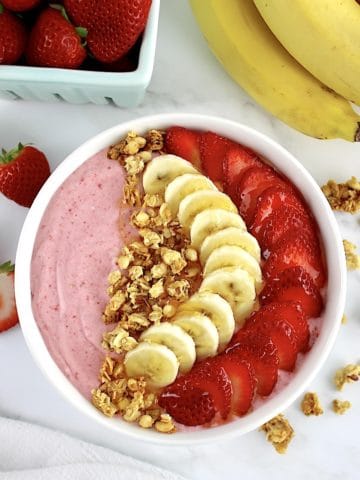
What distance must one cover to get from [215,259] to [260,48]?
0.41 meters

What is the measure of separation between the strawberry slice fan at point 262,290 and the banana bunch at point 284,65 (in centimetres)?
12

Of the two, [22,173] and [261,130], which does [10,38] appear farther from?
[261,130]

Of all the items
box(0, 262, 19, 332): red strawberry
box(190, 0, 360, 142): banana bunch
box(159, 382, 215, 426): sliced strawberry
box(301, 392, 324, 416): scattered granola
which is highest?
box(190, 0, 360, 142): banana bunch

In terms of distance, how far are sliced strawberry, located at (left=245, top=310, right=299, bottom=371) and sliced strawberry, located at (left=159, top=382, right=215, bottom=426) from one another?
0.48 ft

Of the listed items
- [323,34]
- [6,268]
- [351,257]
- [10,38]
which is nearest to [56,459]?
[6,268]

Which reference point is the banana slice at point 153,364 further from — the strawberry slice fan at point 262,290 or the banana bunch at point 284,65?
the banana bunch at point 284,65

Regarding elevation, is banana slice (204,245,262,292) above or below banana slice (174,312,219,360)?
above

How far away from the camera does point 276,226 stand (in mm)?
1464

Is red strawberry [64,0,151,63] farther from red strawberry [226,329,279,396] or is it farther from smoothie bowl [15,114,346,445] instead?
red strawberry [226,329,279,396]

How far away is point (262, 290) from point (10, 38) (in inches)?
23.9

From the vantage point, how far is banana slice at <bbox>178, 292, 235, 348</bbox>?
1413 millimetres

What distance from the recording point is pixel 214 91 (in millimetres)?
1672

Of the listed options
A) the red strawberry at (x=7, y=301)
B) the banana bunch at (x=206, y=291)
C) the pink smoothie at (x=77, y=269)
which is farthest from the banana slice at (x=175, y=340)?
the red strawberry at (x=7, y=301)

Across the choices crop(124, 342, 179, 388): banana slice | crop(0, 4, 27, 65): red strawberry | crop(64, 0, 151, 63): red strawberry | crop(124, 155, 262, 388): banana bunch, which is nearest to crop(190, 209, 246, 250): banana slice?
crop(124, 155, 262, 388): banana bunch
